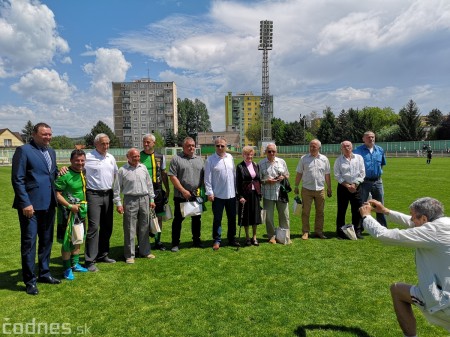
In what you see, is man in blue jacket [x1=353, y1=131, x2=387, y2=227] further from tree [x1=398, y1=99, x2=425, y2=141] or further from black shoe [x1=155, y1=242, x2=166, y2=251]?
tree [x1=398, y1=99, x2=425, y2=141]

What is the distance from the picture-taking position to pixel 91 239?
5.80 metres

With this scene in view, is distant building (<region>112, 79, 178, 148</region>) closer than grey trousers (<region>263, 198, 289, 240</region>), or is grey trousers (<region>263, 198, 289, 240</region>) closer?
grey trousers (<region>263, 198, 289, 240</region>)

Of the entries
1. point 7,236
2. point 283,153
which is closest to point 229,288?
point 7,236

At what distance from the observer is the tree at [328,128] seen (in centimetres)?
7844

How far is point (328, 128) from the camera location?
78812 mm

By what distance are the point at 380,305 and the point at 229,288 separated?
1961 millimetres

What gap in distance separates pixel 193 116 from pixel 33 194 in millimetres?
116065

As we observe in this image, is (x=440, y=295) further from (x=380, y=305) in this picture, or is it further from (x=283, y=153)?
(x=283, y=153)

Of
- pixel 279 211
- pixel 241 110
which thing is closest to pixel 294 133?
pixel 241 110

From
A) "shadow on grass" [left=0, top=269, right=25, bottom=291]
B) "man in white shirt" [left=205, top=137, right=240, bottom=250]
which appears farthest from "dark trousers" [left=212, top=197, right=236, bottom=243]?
"shadow on grass" [left=0, top=269, right=25, bottom=291]

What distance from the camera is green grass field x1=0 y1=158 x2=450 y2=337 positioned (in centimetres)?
389

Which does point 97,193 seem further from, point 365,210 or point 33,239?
point 365,210

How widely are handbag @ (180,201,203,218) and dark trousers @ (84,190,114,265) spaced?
1333mm

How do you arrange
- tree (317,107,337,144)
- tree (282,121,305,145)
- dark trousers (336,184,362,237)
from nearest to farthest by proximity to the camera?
dark trousers (336,184,362,237), tree (317,107,337,144), tree (282,121,305,145)
